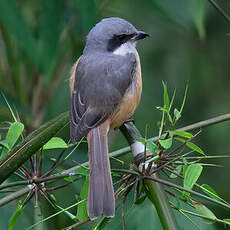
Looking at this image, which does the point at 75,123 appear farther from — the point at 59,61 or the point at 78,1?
the point at 59,61

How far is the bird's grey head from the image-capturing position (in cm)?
320

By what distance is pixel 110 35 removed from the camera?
3.23 metres

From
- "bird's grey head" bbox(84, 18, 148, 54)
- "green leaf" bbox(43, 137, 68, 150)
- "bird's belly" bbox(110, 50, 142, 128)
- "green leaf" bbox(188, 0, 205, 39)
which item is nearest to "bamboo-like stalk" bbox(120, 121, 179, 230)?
"green leaf" bbox(43, 137, 68, 150)

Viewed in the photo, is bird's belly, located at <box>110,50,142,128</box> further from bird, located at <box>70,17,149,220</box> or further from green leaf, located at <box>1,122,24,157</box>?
green leaf, located at <box>1,122,24,157</box>

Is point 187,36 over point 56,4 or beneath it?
beneath

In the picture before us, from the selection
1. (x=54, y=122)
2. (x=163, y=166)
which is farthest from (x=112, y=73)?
(x=163, y=166)

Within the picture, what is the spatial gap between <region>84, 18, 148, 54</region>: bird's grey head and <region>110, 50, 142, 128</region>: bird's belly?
194 mm

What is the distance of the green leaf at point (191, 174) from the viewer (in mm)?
1706

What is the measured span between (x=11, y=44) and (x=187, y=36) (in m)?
2.75

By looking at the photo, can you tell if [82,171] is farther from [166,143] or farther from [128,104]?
[128,104]

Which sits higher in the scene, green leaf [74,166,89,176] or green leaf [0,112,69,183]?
green leaf [0,112,69,183]

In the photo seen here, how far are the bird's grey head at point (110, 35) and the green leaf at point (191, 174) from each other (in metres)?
1.64

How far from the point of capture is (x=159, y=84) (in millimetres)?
5699

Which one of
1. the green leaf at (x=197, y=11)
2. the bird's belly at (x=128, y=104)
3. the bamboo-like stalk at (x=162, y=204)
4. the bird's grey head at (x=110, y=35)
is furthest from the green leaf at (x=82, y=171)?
the green leaf at (x=197, y=11)
